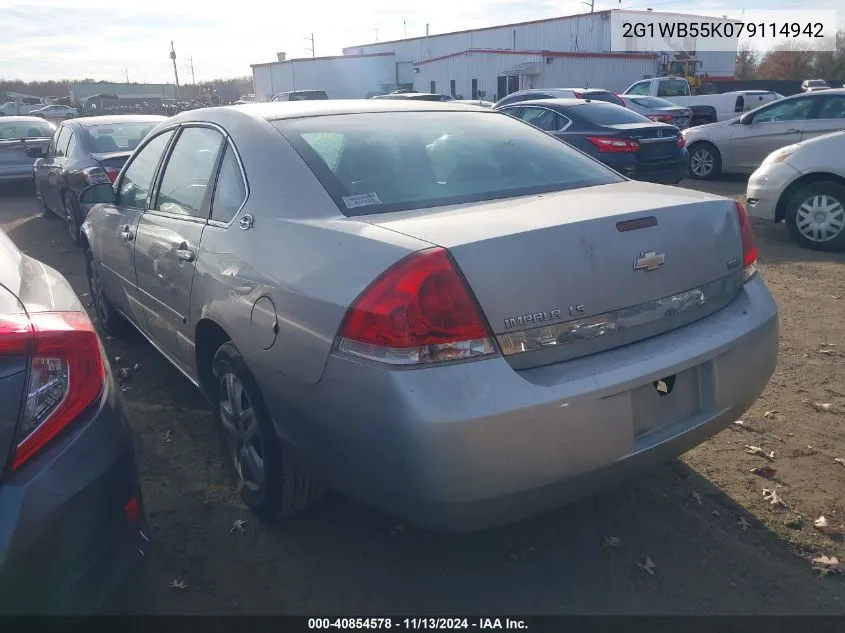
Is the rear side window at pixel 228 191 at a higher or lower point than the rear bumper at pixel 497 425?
higher

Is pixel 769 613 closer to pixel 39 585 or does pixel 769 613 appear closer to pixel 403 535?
A: pixel 403 535

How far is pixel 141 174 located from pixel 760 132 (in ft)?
33.3

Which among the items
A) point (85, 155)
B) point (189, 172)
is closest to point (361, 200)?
point (189, 172)

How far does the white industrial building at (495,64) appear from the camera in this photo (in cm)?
3762

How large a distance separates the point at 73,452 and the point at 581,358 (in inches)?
60.0

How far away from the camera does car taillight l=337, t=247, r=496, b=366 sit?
2061 millimetres

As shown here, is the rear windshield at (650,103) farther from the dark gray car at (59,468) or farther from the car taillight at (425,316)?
the dark gray car at (59,468)

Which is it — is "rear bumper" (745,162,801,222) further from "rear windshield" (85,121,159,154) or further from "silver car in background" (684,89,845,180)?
"rear windshield" (85,121,159,154)

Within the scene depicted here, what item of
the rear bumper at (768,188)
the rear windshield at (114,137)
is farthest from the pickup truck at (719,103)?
the rear windshield at (114,137)

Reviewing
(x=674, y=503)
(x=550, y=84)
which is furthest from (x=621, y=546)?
(x=550, y=84)

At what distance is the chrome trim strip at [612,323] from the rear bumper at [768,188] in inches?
216

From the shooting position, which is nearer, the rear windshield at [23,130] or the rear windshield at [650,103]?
the rear windshield at [23,130]

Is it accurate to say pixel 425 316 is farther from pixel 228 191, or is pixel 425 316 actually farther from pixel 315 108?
pixel 315 108

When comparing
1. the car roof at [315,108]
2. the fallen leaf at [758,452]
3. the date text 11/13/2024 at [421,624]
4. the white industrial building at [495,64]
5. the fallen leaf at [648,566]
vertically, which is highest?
the white industrial building at [495,64]
